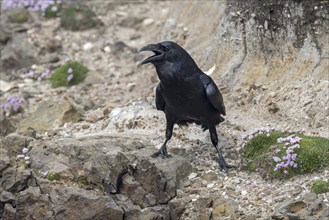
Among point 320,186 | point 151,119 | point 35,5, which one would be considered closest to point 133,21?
point 35,5

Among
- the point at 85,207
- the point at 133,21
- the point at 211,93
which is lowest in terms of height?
the point at 133,21

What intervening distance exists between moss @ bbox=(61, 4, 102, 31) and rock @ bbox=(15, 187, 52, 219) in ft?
24.8

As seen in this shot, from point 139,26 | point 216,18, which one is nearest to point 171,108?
point 216,18

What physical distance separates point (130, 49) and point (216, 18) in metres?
2.30

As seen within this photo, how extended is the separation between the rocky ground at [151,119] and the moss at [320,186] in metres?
0.10

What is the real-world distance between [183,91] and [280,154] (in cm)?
138

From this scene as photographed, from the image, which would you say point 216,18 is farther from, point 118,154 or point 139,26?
point 118,154

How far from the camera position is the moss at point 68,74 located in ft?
47.8

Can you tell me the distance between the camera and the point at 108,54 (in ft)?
51.5

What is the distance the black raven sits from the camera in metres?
9.87

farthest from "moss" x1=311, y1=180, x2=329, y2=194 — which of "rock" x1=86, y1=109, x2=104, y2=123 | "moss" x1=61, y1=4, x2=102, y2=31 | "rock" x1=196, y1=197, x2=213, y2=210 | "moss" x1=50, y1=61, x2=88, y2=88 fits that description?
"moss" x1=61, y1=4, x2=102, y2=31

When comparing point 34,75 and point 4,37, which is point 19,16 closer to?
point 4,37

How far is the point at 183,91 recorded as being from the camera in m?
10.0

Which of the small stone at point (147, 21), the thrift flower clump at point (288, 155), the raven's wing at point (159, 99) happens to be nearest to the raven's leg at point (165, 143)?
the raven's wing at point (159, 99)
